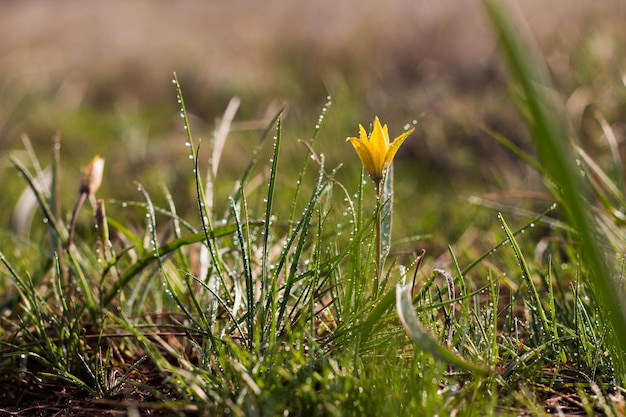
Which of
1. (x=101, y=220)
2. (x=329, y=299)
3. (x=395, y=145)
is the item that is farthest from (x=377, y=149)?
(x=101, y=220)

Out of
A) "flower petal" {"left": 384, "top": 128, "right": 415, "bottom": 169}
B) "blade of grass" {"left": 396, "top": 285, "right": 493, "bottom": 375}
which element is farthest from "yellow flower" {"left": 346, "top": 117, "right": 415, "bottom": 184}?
"blade of grass" {"left": 396, "top": 285, "right": 493, "bottom": 375}

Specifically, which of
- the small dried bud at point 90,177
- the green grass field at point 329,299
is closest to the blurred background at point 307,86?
the green grass field at point 329,299

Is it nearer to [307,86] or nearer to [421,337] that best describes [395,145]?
[421,337]

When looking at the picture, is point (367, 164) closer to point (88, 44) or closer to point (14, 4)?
point (88, 44)

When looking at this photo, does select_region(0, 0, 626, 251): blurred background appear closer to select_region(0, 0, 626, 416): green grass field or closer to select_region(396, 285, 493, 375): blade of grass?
select_region(0, 0, 626, 416): green grass field

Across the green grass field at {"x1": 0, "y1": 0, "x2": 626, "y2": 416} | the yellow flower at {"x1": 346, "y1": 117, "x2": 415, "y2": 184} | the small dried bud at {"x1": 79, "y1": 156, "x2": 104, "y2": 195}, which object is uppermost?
the yellow flower at {"x1": 346, "y1": 117, "x2": 415, "y2": 184}

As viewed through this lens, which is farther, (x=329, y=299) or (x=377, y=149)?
(x=329, y=299)

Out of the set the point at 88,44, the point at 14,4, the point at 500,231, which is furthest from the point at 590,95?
the point at 14,4

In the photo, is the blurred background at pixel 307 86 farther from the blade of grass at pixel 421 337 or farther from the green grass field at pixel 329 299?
the blade of grass at pixel 421 337
